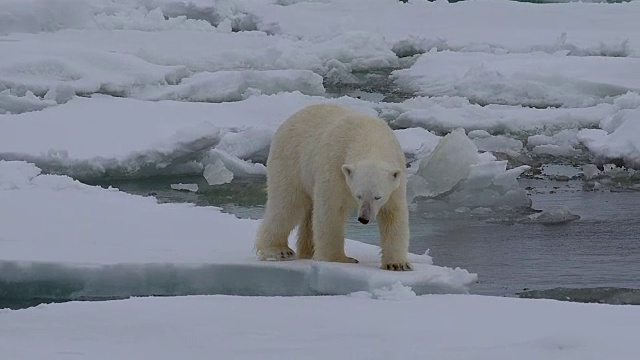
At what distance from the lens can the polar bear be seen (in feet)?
13.2

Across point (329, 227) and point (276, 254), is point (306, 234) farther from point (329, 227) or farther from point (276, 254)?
point (329, 227)

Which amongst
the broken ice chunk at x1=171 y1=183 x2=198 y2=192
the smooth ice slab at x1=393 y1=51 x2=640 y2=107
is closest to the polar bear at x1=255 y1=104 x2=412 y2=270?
the broken ice chunk at x1=171 y1=183 x2=198 y2=192

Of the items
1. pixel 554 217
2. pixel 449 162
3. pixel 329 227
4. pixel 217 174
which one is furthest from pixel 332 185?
pixel 217 174

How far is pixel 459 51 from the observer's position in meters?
13.3

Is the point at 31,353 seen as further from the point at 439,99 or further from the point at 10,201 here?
the point at 439,99

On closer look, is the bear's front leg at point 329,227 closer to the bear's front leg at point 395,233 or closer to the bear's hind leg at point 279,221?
the bear's front leg at point 395,233

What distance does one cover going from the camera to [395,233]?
4.23 m

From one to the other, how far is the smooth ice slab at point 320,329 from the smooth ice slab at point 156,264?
523mm

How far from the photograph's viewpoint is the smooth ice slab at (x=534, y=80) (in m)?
10.0

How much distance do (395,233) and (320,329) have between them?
4.03 feet

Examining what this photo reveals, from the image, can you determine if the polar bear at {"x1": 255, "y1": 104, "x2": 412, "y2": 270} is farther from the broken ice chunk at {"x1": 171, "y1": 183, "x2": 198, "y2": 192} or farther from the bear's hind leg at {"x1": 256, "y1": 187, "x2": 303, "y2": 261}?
the broken ice chunk at {"x1": 171, "y1": 183, "x2": 198, "y2": 192}

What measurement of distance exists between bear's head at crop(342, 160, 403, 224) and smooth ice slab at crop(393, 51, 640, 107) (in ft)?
19.7

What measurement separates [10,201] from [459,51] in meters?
8.70

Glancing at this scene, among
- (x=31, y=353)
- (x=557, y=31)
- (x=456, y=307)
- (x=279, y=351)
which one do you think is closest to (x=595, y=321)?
(x=456, y=307)
